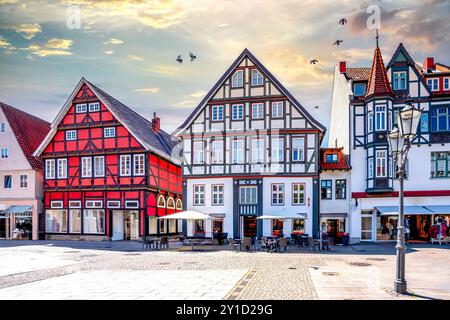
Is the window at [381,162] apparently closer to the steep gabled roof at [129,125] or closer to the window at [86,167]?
the steep gabled roof at [129,125]

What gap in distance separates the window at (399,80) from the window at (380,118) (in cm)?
222

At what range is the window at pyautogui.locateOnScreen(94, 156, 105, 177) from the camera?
1407 inches

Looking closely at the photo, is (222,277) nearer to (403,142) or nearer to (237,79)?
(403,142)

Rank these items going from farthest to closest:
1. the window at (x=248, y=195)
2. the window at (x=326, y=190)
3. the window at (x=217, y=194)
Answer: the window at (x=217, y=194) < the window at (x=248, y=195) < the window at (x=326, y=190)

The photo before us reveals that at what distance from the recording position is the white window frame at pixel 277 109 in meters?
32.0

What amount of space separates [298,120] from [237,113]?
4.68 m

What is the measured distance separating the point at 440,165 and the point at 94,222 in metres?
27.4

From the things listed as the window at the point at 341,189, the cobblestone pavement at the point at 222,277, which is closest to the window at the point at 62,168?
the cobblestone pavement at the point at 222,277

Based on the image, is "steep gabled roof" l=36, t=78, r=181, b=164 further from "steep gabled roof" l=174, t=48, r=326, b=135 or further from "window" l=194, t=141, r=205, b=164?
"steep gabled roof" l=174, t=48, r=326, b=135

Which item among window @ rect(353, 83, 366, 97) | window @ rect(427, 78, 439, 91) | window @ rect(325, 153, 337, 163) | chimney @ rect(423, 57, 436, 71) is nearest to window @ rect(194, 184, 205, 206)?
window @ rect(325, 153, 337, 163)

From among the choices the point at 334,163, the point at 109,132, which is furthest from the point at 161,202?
the point at 334,163

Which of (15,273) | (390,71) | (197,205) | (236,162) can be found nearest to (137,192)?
(197,205)

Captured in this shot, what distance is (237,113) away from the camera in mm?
32594

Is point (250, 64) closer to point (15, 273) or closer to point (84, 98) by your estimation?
point (84, 98)
